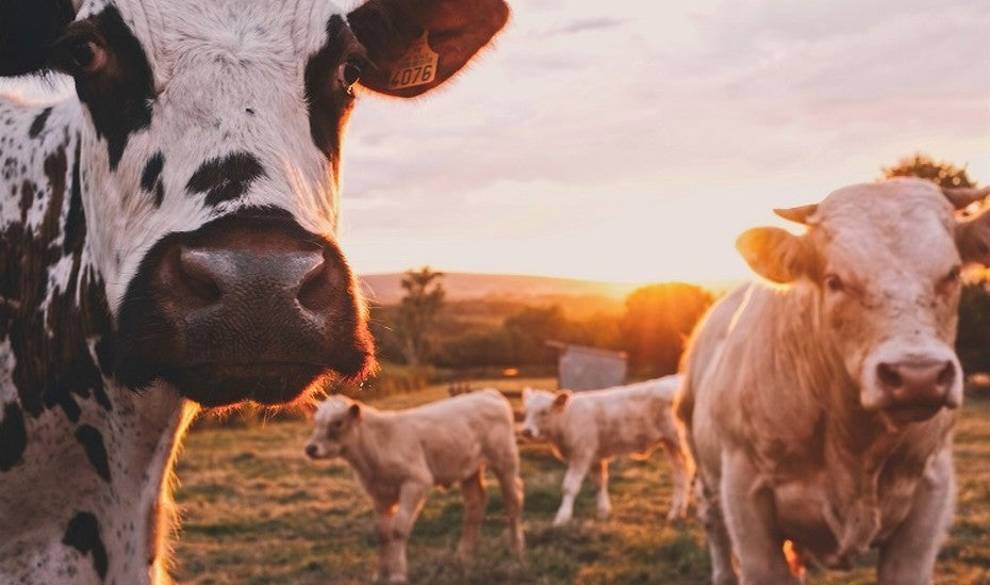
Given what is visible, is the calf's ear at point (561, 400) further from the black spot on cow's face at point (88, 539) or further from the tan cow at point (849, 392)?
the black spot on cow's face at point (88, 539)

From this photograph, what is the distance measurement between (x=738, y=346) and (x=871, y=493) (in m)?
1.06

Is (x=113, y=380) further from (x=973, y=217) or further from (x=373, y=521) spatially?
(x=373, y=521)

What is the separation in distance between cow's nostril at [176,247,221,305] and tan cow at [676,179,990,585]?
2.66 meters

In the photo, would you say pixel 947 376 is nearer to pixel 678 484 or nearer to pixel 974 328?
pixel 678 484

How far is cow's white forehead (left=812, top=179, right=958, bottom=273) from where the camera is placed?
397 cm

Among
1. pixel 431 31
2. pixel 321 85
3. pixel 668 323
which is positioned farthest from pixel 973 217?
pixel 668 323

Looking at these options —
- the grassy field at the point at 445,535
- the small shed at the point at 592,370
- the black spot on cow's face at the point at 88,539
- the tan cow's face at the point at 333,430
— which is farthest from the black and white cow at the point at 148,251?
the small shed at the point at 592,370

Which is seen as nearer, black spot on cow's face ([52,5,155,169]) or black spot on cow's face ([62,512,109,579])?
black spot on cow's face ([52,5,155,169])

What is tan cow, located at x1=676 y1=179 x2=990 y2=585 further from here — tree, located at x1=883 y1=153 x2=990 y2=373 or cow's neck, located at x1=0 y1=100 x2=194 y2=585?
tree, located at x1=883 y1=153 x2=990 y2=373

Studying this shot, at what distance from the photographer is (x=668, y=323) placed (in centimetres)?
5034

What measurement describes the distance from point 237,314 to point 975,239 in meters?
3.35

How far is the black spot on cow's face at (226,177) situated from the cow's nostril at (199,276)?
0.17 metres

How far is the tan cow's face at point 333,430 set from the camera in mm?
10164

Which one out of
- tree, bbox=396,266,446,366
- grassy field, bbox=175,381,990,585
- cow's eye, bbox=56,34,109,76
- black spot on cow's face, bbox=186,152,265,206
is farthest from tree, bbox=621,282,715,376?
black spot on cow's face, bbox=186,152,265,206
